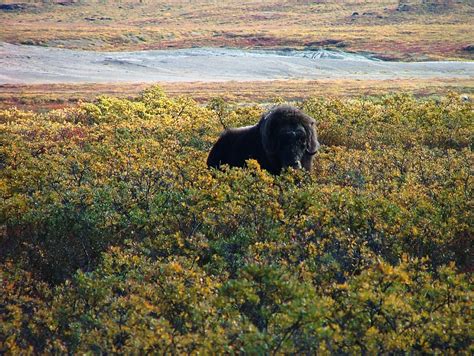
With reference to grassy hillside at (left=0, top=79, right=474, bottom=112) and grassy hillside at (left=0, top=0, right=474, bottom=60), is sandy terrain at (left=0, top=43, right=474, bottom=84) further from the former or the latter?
grassy hillside at (left=0, top=0, right=474, bottom=60)

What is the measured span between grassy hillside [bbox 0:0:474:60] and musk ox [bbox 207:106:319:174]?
5736 centimetres

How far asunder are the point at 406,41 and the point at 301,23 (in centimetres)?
3356

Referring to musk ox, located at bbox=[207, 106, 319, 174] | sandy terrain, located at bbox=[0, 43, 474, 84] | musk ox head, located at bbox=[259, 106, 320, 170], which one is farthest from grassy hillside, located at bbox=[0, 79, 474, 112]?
musk ox head, located at bbox=[259, 106, 320, 170]

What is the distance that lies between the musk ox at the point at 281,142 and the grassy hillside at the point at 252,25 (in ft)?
188

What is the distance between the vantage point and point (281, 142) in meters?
10.6

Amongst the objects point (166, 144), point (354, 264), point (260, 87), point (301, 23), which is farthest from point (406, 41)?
point (354, 264)

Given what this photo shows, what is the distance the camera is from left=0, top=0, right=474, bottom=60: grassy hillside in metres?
78.1

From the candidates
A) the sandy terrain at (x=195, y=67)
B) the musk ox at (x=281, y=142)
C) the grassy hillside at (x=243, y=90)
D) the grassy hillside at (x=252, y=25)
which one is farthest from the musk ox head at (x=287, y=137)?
the grassy hillside at (x=252, y=25)

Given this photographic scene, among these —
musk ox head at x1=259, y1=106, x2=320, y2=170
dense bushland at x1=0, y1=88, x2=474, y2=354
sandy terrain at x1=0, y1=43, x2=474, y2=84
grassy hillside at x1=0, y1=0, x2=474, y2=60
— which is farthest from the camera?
grassy hillside at x1=0, y1=0, x2=474, y2=60

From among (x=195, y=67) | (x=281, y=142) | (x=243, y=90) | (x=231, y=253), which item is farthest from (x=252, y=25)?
(x=231, y=253)

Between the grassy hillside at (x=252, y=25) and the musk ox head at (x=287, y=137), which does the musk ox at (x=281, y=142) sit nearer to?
the musk ox head at (x=287, y=137)

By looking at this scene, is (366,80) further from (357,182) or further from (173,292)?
(173,292)

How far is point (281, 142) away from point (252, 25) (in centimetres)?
10206

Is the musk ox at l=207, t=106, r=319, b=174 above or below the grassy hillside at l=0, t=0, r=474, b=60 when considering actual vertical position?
above
